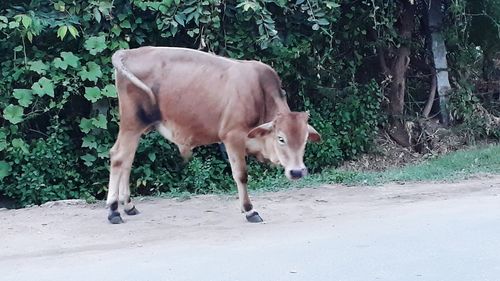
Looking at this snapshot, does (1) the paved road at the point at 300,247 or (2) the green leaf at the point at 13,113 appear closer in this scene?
(1) the paved road at the point at 300,247

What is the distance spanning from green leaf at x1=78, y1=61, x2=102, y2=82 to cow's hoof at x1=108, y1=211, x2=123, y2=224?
2.48 metres

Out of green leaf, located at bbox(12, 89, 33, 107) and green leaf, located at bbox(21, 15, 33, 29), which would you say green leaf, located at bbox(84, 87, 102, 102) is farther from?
green leaf, located at bbox(21, 15, 33, 29)

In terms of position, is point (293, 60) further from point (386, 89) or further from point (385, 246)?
point (385, 246)

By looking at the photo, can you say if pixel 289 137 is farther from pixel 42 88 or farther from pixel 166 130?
pixel 42 88

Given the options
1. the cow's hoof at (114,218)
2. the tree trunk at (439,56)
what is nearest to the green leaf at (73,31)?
the cow's hoof at (114,218)

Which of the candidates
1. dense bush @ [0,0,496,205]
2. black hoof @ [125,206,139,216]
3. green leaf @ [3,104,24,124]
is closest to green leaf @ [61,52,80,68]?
dense bush @ [0,0,496,205]

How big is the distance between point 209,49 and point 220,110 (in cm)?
284

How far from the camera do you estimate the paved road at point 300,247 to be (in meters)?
5.53

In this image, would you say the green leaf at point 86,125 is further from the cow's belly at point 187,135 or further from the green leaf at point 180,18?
the cow's belly at point 187,135

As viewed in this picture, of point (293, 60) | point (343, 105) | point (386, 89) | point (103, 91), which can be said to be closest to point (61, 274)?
point (103, 91)

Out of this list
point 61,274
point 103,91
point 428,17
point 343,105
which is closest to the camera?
point 61,274

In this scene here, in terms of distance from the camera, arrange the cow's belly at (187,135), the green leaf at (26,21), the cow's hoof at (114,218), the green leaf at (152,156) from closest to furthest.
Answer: the cow's hoof at (114,218), the cow's belly at (187,135), the green leaf at (26,21), the green leaf at (152,156)

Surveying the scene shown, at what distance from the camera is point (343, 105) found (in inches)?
472

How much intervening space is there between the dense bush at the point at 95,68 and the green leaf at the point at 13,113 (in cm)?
1
